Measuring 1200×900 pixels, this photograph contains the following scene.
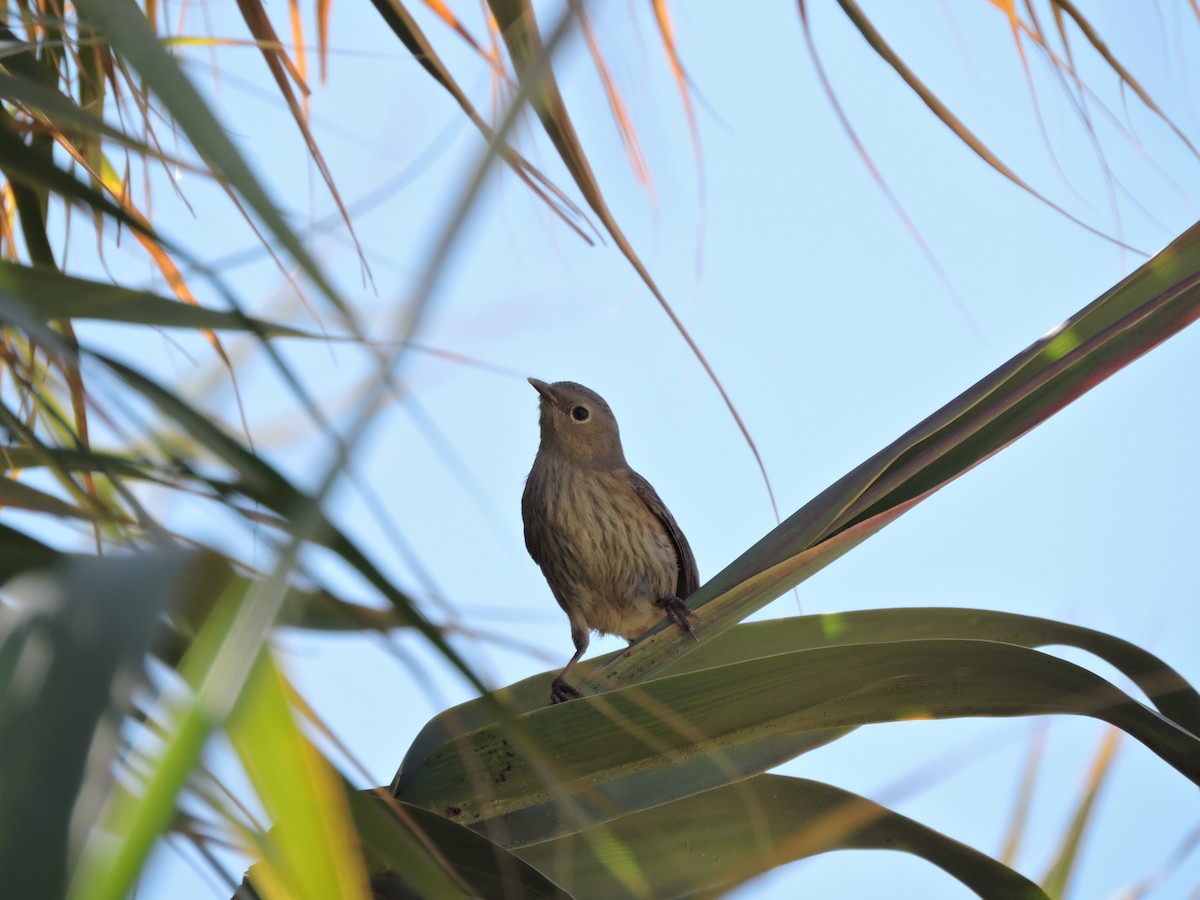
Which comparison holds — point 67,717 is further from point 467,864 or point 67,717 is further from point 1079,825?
point 1079,825

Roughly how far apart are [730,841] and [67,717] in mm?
1494

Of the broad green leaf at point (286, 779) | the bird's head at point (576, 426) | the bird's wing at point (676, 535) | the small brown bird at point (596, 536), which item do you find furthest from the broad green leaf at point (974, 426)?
the bird's head at point (576, 426)

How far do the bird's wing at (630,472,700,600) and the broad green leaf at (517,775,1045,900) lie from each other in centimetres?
339

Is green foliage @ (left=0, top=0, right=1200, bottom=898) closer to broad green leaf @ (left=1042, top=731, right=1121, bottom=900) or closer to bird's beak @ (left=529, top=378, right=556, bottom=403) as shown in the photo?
broad green leaf @ (left=1042, top=731, right=1121, bottom=900)

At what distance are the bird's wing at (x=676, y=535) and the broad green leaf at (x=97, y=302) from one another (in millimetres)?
4402

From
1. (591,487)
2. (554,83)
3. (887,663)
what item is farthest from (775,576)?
(591,487)

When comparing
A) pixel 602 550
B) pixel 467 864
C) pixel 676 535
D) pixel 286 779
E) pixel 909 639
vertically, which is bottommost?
pixel 286 779

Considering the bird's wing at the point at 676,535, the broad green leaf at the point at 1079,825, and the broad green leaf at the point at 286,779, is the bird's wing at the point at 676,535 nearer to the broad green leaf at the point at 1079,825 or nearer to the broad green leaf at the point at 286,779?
the broad green leaf at the point at 1079,825

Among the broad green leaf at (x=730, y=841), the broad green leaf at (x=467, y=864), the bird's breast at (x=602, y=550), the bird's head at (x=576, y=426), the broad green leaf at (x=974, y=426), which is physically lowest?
the broad green leaf at (x=467, y=864)

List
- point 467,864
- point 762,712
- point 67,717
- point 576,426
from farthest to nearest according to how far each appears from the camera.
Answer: point 576,426
point 762,712
point 467,864
point 67,717

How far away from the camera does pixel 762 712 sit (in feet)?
5.62

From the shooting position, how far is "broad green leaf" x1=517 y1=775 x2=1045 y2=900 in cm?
179

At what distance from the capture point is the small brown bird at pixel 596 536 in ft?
17.1

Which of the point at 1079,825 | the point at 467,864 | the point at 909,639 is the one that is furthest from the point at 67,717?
the point at 1079,825
